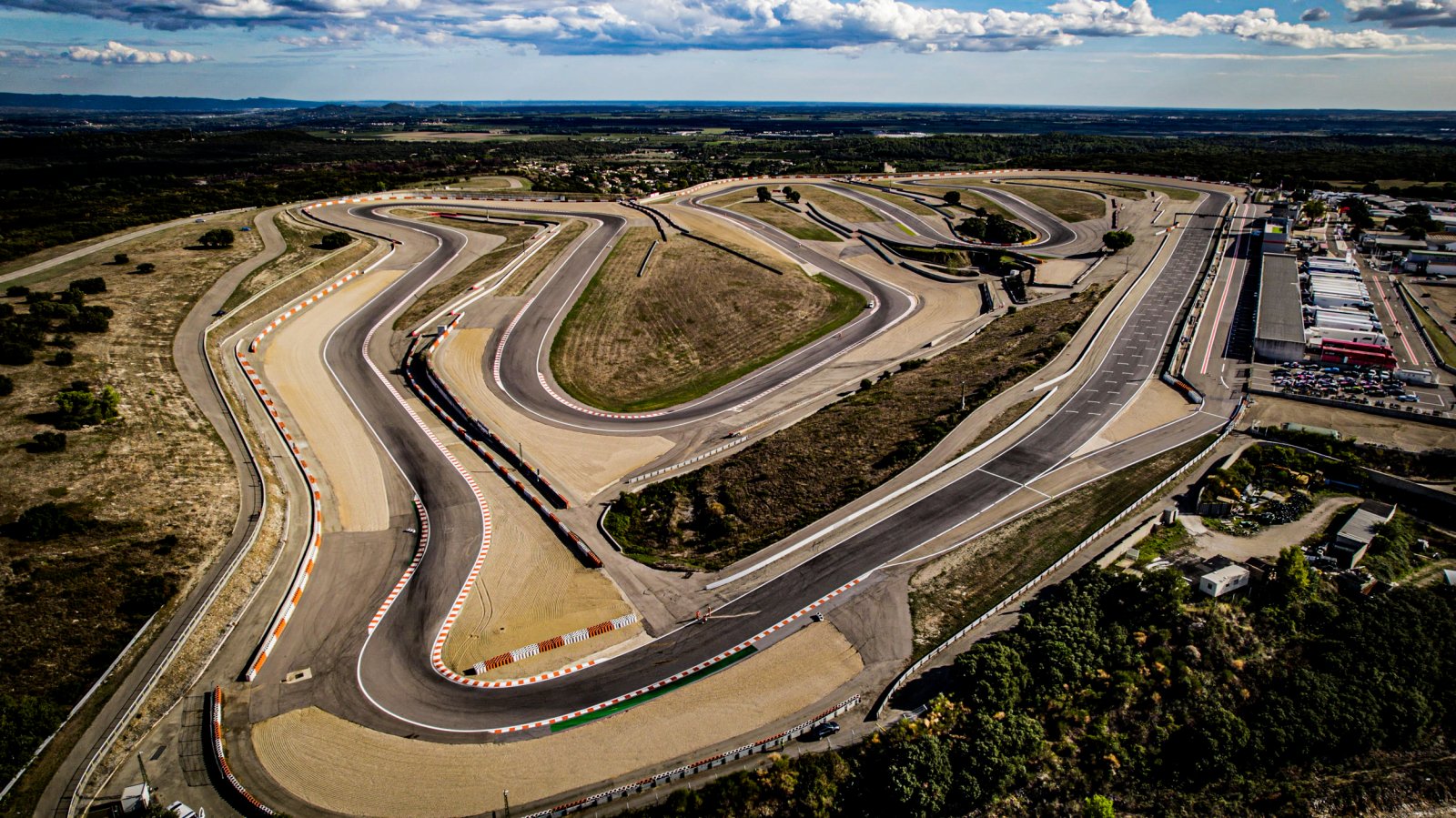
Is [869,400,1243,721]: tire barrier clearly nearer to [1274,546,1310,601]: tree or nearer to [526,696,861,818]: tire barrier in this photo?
[526,696,861,818]: tire barrier

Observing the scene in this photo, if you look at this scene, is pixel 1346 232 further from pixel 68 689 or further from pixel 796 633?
pixel 68 689

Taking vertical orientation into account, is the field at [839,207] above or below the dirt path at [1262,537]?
above

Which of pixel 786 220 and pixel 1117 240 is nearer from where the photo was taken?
pixel 1117 240

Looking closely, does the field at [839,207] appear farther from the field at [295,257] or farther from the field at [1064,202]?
the field at [295,257]

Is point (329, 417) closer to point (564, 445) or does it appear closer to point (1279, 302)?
point (564, 445)

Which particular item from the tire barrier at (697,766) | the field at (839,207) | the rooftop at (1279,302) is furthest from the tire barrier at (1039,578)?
the field at (839,207)

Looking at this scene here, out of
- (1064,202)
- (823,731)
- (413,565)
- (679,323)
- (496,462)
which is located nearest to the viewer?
(823,731)

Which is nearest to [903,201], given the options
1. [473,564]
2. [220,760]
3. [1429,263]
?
[1429,263]

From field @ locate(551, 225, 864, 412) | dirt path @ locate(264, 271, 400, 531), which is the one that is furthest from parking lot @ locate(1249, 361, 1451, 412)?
dirt path @ locate(264, 271, 400, 531)
